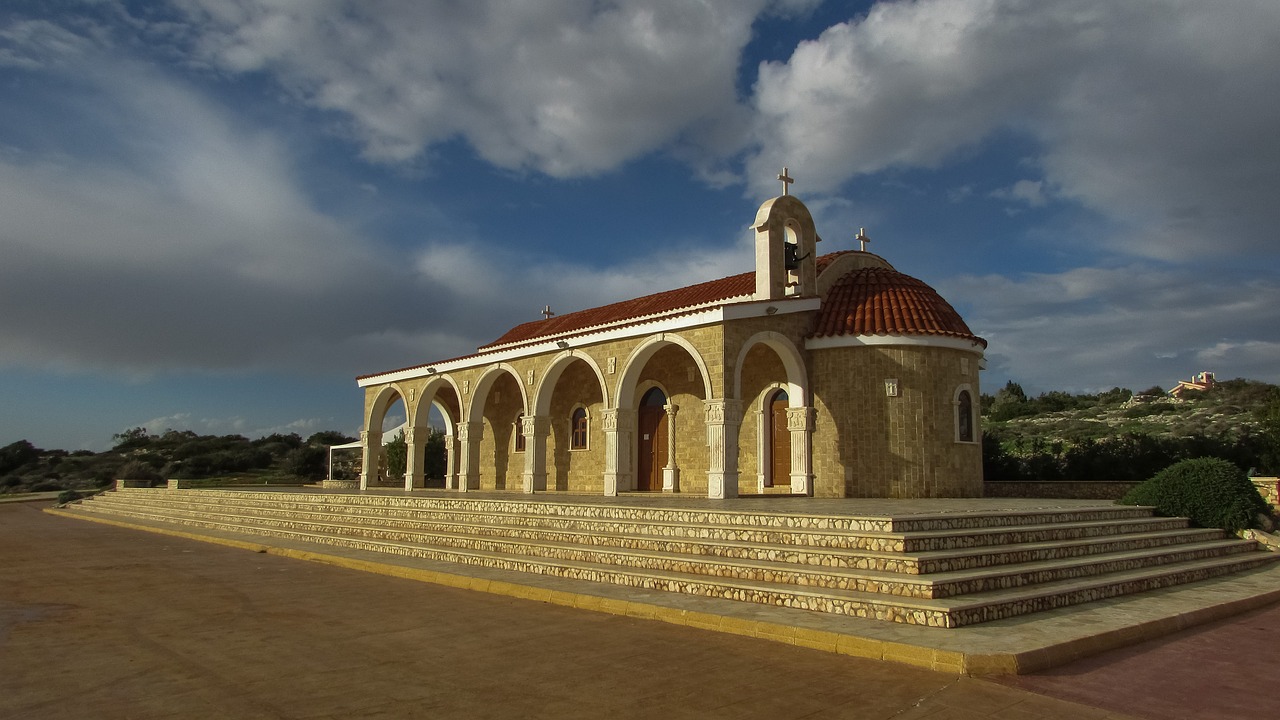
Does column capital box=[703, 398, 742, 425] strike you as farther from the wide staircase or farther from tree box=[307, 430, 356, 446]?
tree box=[307, 430, 356, 446]

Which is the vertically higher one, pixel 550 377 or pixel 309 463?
pixel 550 377

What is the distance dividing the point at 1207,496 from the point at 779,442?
287 inches

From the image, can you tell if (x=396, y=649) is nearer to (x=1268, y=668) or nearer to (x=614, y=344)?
(x=1268, y=668)

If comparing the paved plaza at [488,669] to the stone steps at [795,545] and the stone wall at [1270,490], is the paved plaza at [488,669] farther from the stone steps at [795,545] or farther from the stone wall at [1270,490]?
the stone wall at [1270,490]

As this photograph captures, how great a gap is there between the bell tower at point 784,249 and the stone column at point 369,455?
13495mm

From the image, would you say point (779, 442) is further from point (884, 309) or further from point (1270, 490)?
point (1270, 490)

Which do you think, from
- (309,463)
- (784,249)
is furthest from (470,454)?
(309,463)

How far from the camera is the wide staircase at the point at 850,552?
756 cm

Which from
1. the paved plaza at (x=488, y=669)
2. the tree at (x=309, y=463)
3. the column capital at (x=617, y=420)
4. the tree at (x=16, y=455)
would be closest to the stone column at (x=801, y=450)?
the column capital at (x=617, y=420)

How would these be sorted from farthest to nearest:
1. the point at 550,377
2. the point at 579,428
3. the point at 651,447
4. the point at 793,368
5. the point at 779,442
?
the point at 579,428
the point at 651,447
the point at 550,377
the point at 779,442
the point at 793,368

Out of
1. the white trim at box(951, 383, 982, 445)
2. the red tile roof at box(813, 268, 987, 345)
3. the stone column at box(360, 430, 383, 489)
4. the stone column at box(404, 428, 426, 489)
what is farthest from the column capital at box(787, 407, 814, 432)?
the stone column at box(360, 430, 383, 489)

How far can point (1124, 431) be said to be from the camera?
3625 cm

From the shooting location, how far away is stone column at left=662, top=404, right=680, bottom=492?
55.2ft

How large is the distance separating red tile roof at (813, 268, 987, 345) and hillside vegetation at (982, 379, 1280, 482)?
610cm
